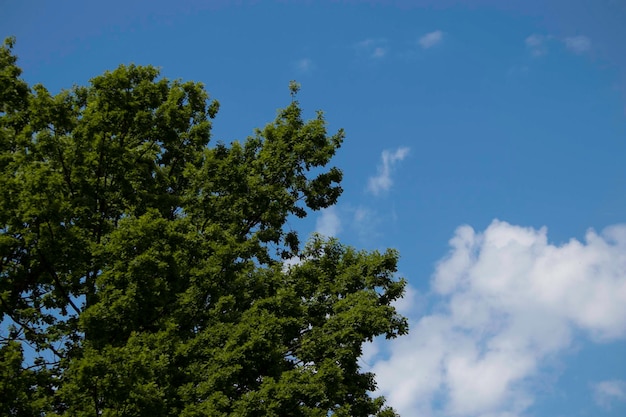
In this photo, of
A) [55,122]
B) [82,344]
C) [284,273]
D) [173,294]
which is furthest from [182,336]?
[55,122]

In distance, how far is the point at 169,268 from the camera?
56.1 feet

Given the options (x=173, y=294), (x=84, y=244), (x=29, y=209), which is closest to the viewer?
(x=29, y=209)

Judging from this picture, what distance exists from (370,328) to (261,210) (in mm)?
5687

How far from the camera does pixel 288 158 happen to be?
22.5 meters

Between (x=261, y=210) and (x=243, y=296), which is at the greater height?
(x=261, y=210)

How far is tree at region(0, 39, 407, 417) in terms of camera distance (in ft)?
52.7

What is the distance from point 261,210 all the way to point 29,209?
792 cm

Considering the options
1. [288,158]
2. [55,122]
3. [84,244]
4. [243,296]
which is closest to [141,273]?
[84,244]

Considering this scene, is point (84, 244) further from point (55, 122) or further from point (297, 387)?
point (297, 387)

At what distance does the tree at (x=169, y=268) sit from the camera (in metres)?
16.1

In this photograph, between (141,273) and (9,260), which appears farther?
(9,260)

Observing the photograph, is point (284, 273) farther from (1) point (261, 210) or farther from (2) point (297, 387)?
(2) point (297, 387)

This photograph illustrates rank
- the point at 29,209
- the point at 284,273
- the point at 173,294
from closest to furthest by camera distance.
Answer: the point at 29,209
the point at 173,294
the point at 284,273

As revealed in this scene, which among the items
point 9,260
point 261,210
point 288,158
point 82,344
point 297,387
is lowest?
point 297,387
